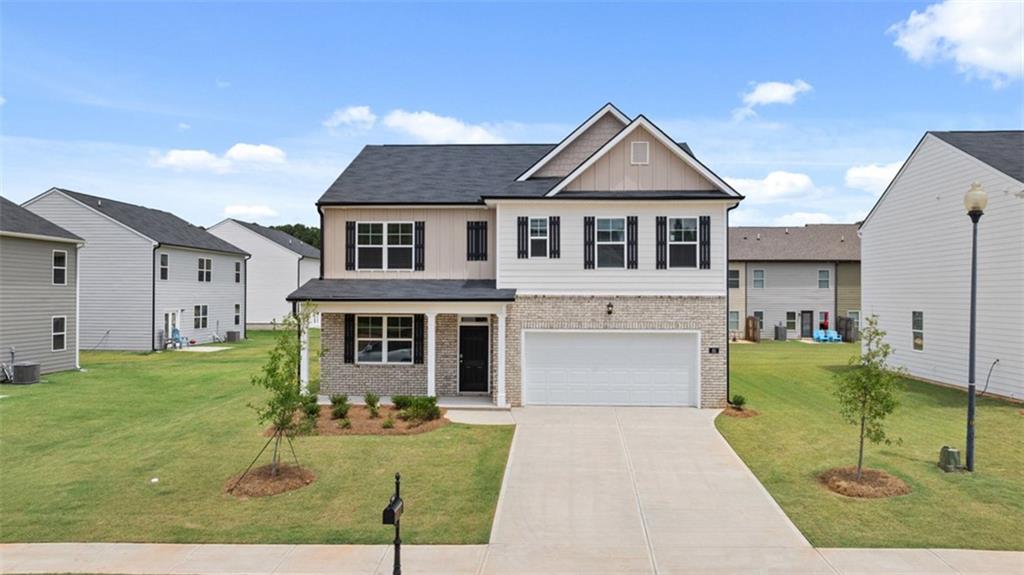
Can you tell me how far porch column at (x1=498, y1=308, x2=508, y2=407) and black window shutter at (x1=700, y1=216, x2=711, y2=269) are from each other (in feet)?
19.0

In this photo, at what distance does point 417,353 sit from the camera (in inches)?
730

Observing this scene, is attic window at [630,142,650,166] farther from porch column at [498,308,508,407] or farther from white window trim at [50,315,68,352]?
white window trim at [50,315,68,352]

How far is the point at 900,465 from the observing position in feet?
38.7

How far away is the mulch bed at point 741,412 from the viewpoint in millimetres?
16312

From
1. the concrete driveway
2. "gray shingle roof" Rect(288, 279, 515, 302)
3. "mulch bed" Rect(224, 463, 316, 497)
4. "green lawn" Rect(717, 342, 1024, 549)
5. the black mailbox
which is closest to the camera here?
the black mailbox

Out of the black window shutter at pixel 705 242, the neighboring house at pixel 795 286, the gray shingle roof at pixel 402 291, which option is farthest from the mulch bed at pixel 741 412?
the neighboring house at pixel 795 286

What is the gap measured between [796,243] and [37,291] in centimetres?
4196

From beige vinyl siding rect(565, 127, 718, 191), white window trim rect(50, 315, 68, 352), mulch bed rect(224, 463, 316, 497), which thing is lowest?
mulch bed rect(224, 463, 316, 497)

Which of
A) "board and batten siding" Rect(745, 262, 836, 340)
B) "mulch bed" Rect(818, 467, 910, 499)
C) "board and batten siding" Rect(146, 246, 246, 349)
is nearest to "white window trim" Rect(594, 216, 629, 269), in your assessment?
"mulch bed" Rect(818, 467, 910, 499)

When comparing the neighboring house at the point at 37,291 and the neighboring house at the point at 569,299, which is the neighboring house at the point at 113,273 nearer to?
the neighboring house at the point at 37,291

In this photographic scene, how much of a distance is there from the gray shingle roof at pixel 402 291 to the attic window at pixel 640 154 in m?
5.13

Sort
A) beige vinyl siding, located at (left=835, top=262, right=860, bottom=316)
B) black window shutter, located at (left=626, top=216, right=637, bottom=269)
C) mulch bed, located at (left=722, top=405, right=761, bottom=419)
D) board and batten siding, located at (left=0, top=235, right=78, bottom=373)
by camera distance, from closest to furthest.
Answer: mulch bed, located at (left=722, top=405, right=761, bottom=419) → black window shutter, located at (left=626, top=216, right=637, bottom=269) → board and batten siding, located at (left=0, top=235, right=78, bottom=373) → beige vinyl siding, located at (left=835, top=262, right=860, bottom=316)

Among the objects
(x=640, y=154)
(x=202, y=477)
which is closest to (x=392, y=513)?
(x=202, y=477)

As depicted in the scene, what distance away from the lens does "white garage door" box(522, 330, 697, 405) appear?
17.6 m
